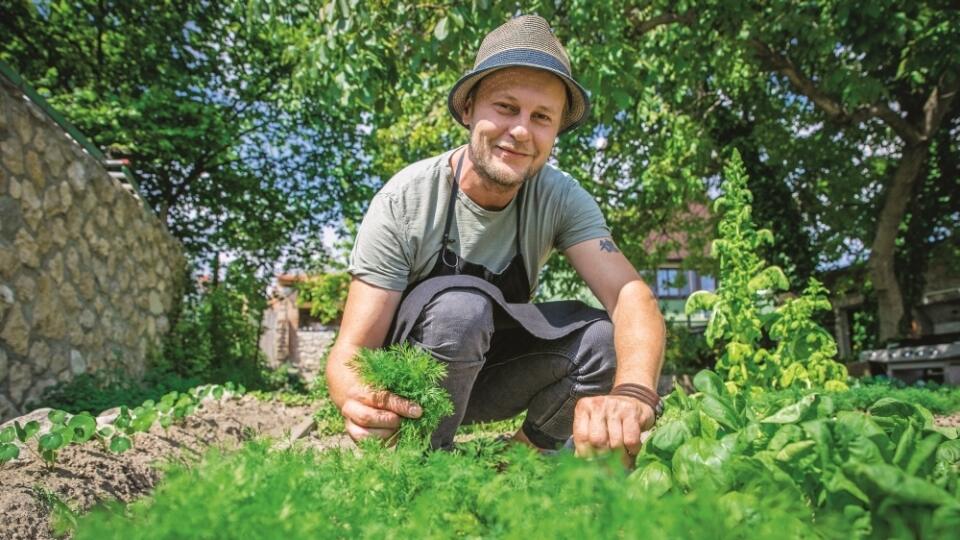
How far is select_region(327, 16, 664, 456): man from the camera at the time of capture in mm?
2207

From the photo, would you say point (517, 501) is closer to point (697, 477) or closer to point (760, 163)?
point (697, 477)

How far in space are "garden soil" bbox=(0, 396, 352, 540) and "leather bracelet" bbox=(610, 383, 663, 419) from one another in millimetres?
743

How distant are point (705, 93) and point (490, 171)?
10.4 m

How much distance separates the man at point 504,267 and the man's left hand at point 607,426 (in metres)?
0.35

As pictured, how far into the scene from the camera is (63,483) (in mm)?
2238

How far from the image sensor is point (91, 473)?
95.7 inches

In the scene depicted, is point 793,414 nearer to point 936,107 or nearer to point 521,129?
point 521,129

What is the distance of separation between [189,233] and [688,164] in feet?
29.3

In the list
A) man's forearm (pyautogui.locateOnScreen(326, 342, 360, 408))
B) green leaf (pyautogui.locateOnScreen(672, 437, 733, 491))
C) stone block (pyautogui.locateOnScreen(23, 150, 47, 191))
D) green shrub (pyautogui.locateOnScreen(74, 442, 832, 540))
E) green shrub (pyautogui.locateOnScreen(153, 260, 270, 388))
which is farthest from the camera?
green shrub (pyautogui.locateOnScreen(153, 260, 270, 388))

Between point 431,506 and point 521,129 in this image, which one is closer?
point 431,506

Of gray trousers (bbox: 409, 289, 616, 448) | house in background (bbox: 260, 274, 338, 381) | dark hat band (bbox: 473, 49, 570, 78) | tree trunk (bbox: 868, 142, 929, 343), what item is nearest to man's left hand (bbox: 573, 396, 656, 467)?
gray trousers (bbox: 409, 289, 616, 448)

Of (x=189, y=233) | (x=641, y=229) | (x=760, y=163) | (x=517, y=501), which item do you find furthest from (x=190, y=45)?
(x=517, y=501)

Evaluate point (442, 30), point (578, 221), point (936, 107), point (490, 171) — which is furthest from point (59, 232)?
point (936, 107)

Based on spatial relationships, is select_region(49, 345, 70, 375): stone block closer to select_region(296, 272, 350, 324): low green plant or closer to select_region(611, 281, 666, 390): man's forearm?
select_region(611, 281, 666, 390): man's forearm
